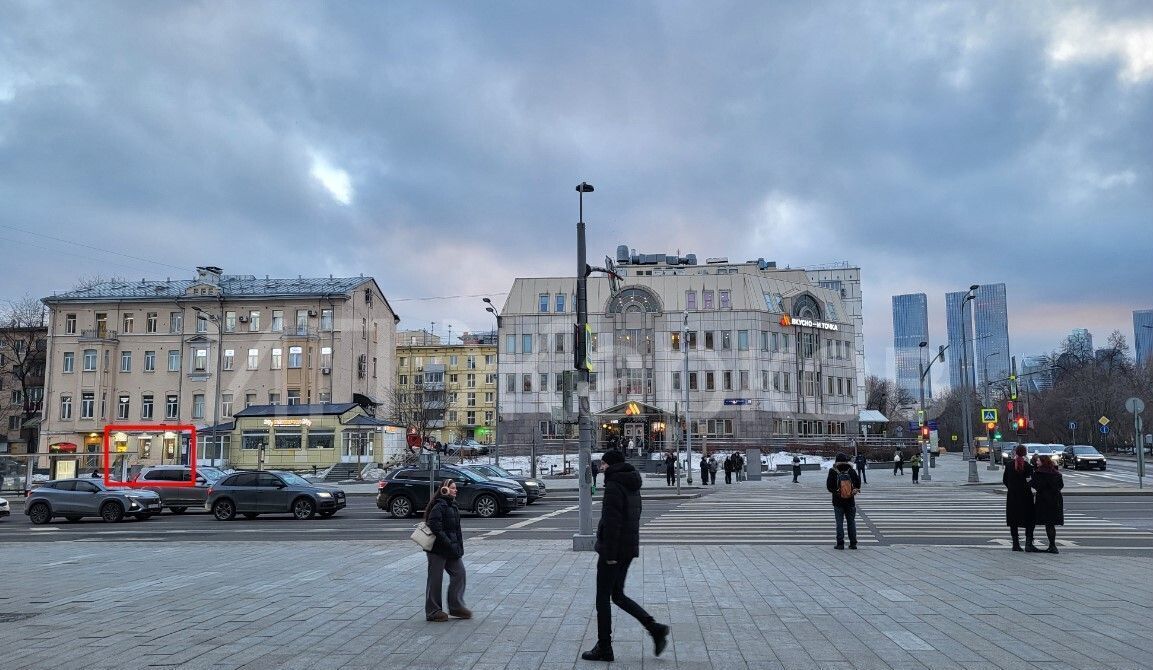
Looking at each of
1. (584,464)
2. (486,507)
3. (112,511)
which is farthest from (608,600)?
(112,511)

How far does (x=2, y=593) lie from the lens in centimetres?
1195

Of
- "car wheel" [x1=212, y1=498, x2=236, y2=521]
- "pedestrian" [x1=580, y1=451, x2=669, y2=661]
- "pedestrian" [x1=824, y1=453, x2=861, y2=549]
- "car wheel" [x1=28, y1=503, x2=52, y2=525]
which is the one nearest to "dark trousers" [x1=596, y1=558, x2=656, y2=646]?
"pedestrian" [x1=580, y1=451, x2=669, y2=661]

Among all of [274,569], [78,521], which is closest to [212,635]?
[274,569]

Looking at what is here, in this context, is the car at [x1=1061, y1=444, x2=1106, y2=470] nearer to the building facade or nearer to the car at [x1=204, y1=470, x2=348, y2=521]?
the building facade

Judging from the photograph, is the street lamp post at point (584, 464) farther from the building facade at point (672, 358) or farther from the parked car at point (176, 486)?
the building facade at point (672, 358)

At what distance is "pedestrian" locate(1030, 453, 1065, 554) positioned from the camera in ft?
47.8

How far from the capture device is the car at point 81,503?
26.7 m

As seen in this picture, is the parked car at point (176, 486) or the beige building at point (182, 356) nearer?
the parked car at point (176, 486)

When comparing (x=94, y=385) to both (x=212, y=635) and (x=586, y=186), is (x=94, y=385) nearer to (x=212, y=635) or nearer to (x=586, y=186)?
(x=586, y=186)

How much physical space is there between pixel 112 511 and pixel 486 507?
12013 mm

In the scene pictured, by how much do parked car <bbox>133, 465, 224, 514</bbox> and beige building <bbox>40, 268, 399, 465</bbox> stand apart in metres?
36.6

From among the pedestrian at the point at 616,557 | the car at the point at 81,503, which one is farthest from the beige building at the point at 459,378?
the pedestrian at the point at 616,557

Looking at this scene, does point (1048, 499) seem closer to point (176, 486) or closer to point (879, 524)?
point (879, 524)

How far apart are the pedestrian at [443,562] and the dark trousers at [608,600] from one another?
242 cm
